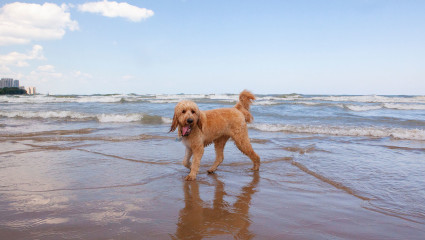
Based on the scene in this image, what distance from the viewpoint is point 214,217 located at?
9.87 feet

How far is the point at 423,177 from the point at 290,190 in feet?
8.11

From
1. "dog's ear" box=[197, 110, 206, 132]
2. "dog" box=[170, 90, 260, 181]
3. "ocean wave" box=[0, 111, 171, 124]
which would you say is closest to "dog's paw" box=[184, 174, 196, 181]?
"dog" box=[170, 90, 260, 181]

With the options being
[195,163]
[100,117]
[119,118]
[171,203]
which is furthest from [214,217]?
[100,117]

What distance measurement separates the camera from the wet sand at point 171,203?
8.70ft

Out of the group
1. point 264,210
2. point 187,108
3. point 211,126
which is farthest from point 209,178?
point 264,210

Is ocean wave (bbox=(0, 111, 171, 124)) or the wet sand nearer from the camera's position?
the wet sand

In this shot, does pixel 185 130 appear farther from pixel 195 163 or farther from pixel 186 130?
pixel 195 163

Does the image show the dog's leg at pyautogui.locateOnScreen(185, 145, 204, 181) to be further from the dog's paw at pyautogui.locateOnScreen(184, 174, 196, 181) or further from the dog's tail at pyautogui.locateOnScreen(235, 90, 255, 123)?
the dog's tail at pyautogui.locateOnScreen(235, 90, 255, 123)

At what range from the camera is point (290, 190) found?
406 cm

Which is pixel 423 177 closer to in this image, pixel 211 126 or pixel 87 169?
pixel 211 126

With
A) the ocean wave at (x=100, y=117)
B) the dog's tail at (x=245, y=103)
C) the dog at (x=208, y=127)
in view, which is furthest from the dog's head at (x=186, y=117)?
the ocean wave at (x=100, y=117)

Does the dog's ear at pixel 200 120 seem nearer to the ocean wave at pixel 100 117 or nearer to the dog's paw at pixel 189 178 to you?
the dog's paw at pixel 189 178

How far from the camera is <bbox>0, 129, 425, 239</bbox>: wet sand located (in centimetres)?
265

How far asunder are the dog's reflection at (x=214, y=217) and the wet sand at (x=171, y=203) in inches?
0.4
